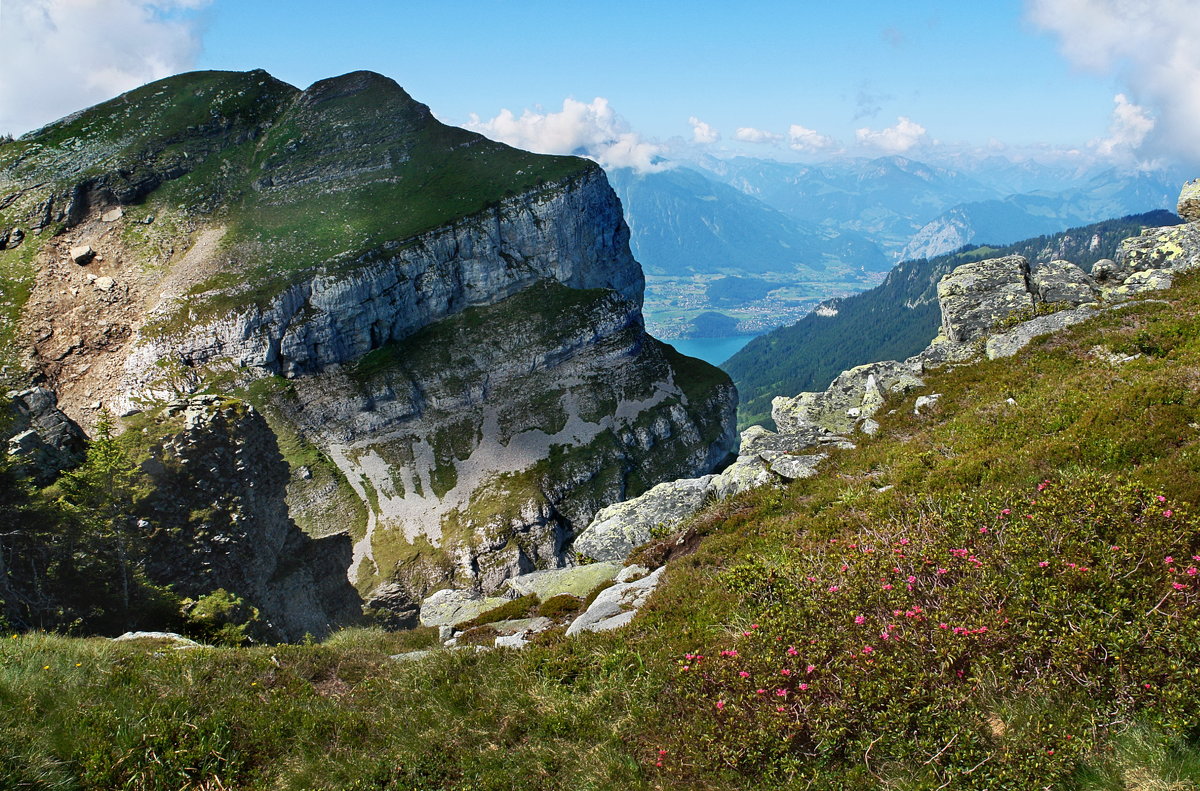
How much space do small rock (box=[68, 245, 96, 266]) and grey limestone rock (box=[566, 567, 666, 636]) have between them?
170 meters

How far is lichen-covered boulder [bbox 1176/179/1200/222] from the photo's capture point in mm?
34800

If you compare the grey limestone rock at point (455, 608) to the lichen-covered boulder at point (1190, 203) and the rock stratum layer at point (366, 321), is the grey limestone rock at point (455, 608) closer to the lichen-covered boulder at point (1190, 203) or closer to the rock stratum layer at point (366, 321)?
the lichen-covered boulder at point (1190, 203)

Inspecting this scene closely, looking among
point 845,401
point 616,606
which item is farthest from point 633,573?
point 845,401

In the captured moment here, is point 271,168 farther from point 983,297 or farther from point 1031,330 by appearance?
point 1031,330

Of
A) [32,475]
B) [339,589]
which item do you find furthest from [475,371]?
[32,475]

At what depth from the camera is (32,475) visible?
40531mm

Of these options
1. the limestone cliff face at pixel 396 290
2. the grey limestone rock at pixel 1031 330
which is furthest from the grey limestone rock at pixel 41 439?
the limestone cliff face at pixel 396 290

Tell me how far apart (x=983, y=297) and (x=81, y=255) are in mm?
173845

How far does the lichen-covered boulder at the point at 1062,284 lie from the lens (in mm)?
32344

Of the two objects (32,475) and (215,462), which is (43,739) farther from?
(215,462)

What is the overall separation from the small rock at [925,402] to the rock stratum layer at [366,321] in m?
96.7

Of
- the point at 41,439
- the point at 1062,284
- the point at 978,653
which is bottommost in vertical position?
the point at 978,653

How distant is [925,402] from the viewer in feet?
70.8

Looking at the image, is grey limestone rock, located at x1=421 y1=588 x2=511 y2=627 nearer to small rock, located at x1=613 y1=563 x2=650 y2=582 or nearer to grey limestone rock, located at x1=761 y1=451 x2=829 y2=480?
small rock, located at x1=613 y1=563 x2=650 y2=582
